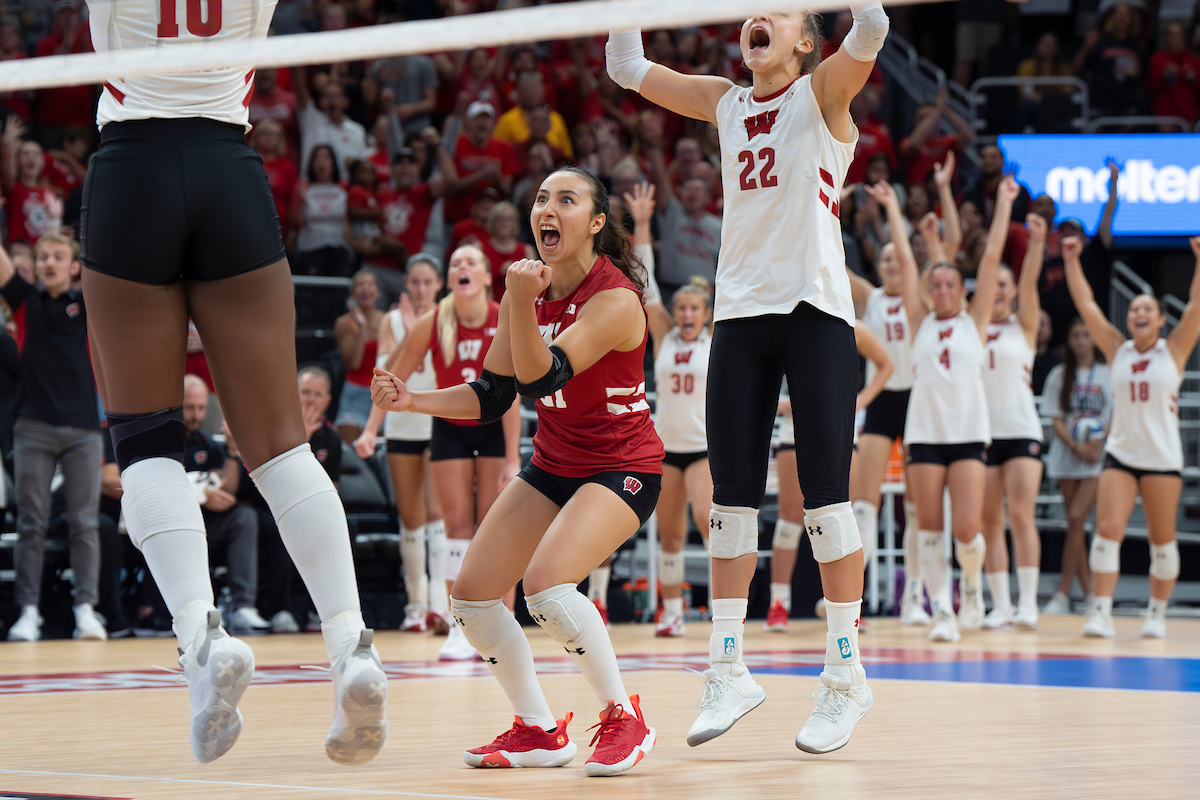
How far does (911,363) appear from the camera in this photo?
365 inches

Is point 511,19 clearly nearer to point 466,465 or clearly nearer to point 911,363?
point 466,465

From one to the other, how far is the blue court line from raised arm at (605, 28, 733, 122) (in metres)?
3.06

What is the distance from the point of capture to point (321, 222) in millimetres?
11688

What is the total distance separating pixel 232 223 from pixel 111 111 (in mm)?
341

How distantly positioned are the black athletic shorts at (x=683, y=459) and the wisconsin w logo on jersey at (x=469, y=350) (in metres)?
1.92

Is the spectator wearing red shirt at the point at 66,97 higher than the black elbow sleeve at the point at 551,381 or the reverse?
higher

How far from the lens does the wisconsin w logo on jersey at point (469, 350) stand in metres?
7.79

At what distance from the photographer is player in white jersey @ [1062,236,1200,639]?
8.89 m

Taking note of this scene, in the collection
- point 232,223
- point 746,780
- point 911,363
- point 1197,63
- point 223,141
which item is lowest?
point 746,780

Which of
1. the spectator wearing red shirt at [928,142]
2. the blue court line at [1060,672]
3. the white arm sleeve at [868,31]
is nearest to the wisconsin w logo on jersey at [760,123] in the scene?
the white arm sleeve at [868,31]

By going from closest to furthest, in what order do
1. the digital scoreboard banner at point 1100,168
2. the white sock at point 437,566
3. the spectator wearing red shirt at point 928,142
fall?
the white sock at point 437,566, the spectator wearing red shirt at point 928,142, the digital scoreboard banner at point 1100,168

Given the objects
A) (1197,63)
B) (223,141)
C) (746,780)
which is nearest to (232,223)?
(223,141)

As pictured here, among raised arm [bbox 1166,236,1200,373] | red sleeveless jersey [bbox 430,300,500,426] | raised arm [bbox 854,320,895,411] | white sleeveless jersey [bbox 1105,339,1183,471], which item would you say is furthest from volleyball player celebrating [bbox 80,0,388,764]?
A: raised arm [bbox 1166,236,1200,373]

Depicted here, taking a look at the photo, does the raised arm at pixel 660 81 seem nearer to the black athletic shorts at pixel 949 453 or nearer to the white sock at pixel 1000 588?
the black athletic shorts at pixel 949 453
